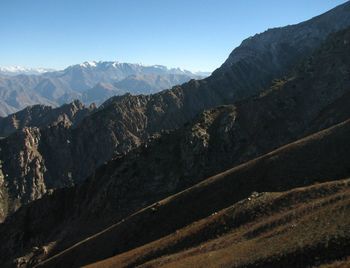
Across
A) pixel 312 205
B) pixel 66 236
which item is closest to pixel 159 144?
pixel 66 236

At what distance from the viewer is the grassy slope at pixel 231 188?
2874 inches

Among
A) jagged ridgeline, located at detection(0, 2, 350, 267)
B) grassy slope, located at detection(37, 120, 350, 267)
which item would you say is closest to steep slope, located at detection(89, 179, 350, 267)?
jagged ridgeline, located at detection(0, 2, 350, 267)

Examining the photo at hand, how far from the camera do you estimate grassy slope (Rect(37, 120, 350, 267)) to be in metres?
73.0

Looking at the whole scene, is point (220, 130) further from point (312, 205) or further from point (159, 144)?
point (312, 205)

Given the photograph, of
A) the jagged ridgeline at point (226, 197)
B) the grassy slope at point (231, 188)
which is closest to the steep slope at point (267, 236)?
the jagged ridgeline at point (226, 197)

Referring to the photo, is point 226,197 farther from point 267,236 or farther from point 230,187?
point 267,236

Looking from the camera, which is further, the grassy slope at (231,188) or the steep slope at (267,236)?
the grassy slope at (231,188)

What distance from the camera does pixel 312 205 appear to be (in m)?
48.0

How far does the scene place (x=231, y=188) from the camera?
262 ft

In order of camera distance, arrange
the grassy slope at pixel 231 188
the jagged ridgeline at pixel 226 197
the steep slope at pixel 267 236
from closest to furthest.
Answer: the steep slope at pixel 267 236, the jagged ridgeline at pixel 226 197, the grassy slope at pixel 231 188

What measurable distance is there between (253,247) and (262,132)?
10783 centimetres

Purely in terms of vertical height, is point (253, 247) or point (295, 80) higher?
point (295, 80)

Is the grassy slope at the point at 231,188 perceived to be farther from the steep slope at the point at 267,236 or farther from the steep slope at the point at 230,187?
the steep slope at the point at 267,236

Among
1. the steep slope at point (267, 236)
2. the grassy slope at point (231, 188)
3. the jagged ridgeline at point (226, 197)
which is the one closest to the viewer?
the steep slope at point (267, 236)
